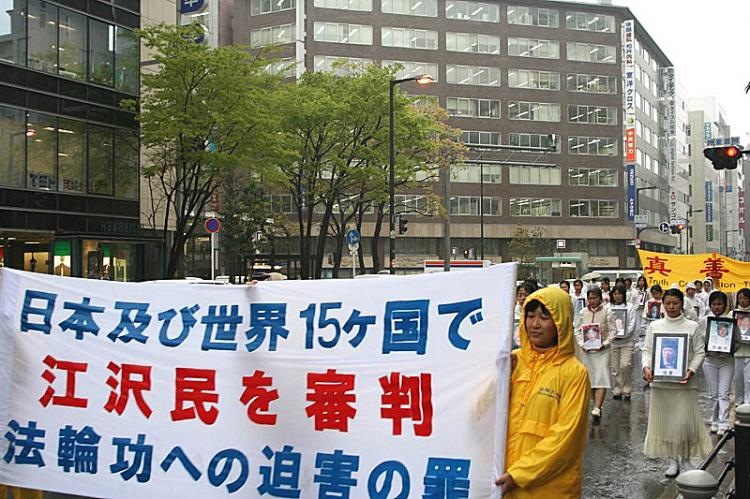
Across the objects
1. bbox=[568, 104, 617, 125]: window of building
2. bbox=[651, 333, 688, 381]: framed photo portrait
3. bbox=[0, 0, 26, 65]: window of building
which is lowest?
bbox=[651, 333, 688, 381]: framed photo portrait

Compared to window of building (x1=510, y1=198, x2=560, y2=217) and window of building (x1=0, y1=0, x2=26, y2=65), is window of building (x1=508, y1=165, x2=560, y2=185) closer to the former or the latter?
window of building (x1=510, y1=198, x2=560, y2=217)

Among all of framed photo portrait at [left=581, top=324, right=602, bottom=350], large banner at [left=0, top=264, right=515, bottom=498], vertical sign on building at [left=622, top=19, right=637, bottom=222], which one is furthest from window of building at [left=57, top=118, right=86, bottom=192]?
vertical sign on building at [left=622, top=19, right=637, bottom=222]

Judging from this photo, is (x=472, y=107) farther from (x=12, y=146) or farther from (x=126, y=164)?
(x=12, y=146)

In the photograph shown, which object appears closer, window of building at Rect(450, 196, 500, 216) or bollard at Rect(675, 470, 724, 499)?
bollard at Rect(675, 470, 724, 499)

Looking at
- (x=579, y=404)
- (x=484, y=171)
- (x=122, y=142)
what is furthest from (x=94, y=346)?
(x=484, y=171)

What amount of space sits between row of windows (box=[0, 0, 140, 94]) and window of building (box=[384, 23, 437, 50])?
39854 mm

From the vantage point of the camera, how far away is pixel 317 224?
6512 cm

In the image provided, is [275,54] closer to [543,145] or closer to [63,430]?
[543,145]

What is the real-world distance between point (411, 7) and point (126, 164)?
43686mm

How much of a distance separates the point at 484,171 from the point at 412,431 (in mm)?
67985

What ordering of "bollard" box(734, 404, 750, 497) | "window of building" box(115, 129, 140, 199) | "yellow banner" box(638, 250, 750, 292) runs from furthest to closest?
"window of building" box(115, 129, 140, 199) → "yellow banner" box(638, 250, 750, 292) → "bollard" box(734, 404, 750, 497)

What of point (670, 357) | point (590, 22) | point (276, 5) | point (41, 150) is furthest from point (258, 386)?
point (590, 22)

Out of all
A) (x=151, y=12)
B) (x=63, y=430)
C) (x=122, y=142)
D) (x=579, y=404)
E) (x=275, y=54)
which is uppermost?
(x=275, y=54)

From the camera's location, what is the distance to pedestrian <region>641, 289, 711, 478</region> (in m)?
7.85
